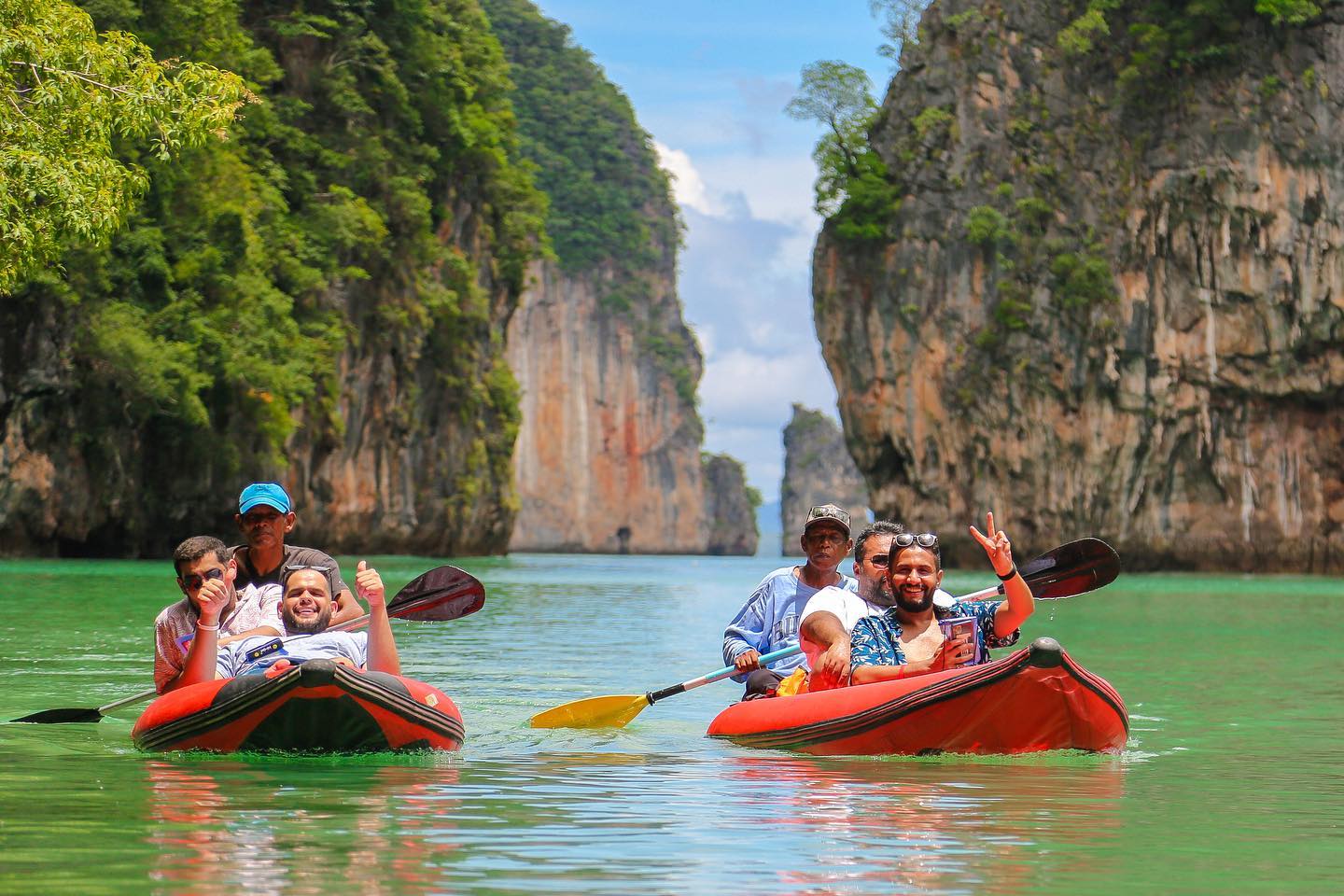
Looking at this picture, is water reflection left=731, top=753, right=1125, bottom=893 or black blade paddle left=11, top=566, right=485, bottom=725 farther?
black blade paddle left=11, top=566, right=485, bottom=725

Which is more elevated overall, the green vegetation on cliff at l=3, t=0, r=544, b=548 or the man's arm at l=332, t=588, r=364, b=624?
the green vegetation on cliff at l=3, t=0, r=544, b=548

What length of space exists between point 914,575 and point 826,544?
3.93ft

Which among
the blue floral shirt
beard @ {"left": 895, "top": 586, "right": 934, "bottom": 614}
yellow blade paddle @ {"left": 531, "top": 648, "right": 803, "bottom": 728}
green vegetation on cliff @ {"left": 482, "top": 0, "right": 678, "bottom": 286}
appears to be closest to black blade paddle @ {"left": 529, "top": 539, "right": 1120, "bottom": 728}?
yellow blade paddle @ {"left": 531, "top": 648, "right": 803, "bottom": 728}

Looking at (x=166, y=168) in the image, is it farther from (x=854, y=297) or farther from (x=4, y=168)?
(x=854, y=297)

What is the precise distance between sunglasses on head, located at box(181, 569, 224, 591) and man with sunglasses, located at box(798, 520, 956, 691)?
9.14ft

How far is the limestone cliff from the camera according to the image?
339 ft

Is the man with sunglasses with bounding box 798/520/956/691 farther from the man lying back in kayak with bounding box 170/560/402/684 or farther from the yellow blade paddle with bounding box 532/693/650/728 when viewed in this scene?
the man lying back in kayak with bounding box 170/560/402/684

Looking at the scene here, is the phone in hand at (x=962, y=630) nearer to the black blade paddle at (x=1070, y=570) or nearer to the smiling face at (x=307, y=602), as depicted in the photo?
the black blade paddle at (x=1070, y=570)

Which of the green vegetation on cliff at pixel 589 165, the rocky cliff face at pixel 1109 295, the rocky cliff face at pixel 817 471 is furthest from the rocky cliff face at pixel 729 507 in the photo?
the rocky cliff face at pixel 1109 295

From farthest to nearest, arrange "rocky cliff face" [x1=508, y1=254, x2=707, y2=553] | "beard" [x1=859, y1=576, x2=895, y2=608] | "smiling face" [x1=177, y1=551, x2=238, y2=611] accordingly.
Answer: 1. "rocky cliff face" [x1=508, y1=254, x2=707, y2=553]
2. "beard" [x1=859, y1=576, x2=895, y2=608]
3. "smiling face" [x1=177, y1=551, x2=238, y2=611]

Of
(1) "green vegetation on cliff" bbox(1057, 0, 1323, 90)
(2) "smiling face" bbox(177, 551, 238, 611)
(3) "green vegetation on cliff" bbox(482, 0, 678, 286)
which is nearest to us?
(2) "smiling face" bbox(177, 551, 238, 611)

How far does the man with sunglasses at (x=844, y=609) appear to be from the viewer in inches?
336

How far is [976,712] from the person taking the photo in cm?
811

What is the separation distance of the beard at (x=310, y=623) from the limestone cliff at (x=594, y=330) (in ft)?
296
